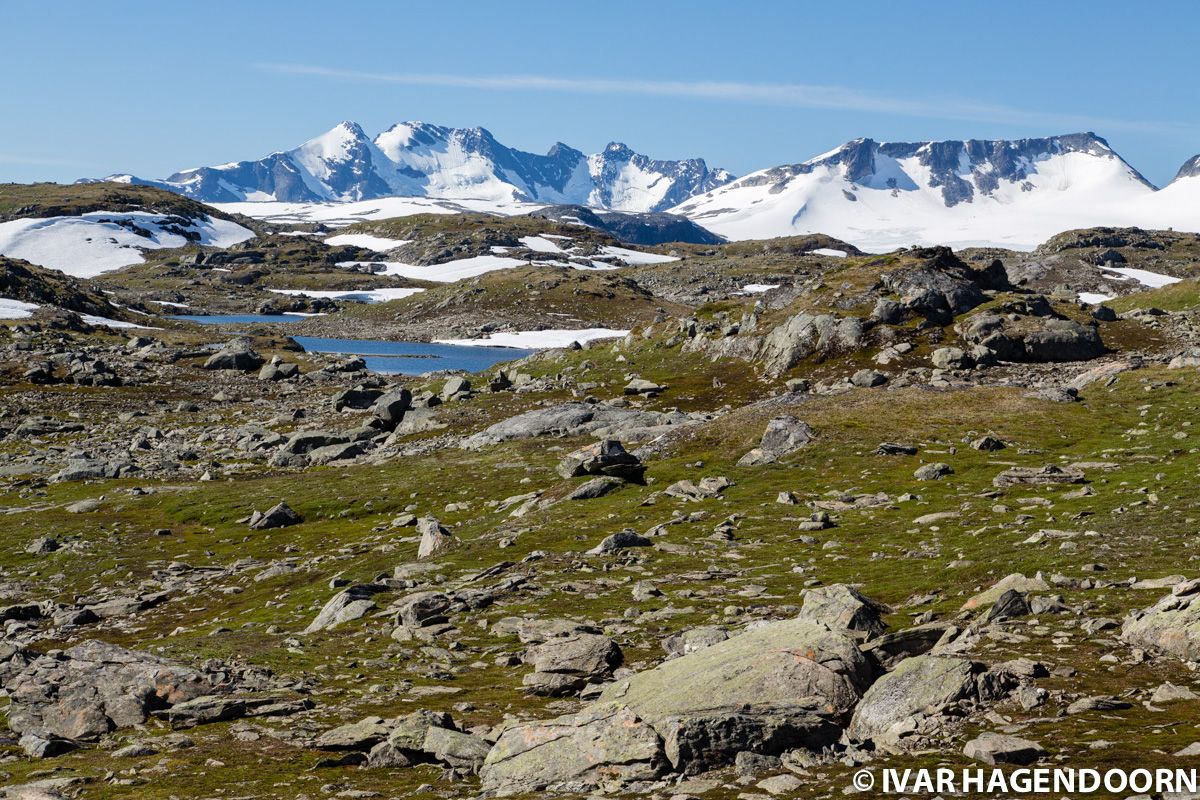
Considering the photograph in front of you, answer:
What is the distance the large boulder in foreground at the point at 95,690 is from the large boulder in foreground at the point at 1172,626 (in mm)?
25180

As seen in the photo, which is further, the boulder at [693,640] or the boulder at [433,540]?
the boulder at [433,540]

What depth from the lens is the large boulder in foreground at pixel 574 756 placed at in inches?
720

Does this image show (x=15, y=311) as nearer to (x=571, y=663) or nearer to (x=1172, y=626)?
(x=571, y=663)

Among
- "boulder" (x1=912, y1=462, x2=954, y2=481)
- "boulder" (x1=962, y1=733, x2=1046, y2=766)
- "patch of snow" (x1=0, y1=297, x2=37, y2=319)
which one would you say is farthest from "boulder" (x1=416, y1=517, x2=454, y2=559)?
"patch of snow" (x1=0, y1=297, x2=37, y2=319)

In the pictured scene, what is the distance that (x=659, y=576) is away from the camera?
1432 inches

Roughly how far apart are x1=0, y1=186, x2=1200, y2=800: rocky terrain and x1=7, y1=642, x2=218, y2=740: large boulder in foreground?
10cm

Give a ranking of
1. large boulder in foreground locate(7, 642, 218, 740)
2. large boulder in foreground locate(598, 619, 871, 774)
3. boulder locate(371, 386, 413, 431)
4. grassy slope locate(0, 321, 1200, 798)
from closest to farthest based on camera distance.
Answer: large boulder in foreground locate(598, 619, 871, 774)
grassy slope locate(0, 321, 1200, 798)
large boulder in foreground locate(7, 642, 218, 740)
boulder locate(371, 386, 413, 431)

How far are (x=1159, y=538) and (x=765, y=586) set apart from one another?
44.1ft

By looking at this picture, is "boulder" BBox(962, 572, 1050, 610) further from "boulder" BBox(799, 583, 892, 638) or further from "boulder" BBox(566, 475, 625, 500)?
"boulder" BBox(566, 475, 625, 500)

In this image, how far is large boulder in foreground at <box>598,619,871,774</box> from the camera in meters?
18.5

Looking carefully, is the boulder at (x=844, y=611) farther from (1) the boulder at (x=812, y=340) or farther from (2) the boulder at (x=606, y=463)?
(1) the boulder at (x=812, y=340)

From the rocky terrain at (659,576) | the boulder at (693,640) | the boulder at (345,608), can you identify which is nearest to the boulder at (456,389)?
the rocky terrain at (659,576)

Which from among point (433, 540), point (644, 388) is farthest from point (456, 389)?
point (433, 540)

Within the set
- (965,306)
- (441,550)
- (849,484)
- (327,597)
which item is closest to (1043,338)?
(965,306)
